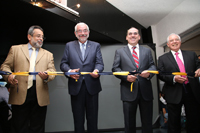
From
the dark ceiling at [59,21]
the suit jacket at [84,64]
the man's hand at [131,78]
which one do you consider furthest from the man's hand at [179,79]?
the dark ceiling at [59,21]

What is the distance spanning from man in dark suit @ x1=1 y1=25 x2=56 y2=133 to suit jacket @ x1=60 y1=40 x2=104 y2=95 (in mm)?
331

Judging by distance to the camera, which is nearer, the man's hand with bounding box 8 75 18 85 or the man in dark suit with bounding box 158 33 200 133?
the man's hand with bounding box 8 75 18 85

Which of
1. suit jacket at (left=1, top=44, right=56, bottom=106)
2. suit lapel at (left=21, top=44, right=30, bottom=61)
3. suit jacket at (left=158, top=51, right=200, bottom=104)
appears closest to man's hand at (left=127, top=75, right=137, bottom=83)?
suit jacket at (left=158, top=51, right=200, bottom=104)

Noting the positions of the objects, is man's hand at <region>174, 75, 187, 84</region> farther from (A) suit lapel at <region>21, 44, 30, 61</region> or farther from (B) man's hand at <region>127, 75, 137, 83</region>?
(A) suit lapel at <region>21, 44, 30, 61</region>

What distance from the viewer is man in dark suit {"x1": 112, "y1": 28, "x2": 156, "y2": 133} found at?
6.99ft

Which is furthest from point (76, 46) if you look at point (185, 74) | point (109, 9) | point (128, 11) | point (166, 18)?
point (166, 18)

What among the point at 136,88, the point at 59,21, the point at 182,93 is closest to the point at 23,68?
the point at 59,21

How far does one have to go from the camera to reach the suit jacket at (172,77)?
2314 mm

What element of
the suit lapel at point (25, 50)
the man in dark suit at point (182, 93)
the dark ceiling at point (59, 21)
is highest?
the dark ceiling at point (59, 21)

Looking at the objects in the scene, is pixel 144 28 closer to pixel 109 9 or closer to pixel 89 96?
pixel 109 9

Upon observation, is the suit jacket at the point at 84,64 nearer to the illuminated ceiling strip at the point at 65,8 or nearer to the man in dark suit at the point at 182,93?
the illuminated ceiling strip at the point at 65,8

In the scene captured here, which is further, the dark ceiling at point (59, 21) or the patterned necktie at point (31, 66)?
the dark ceiling at point (59, 21)

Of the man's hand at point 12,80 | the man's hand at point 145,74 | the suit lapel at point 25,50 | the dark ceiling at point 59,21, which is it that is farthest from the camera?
the dark ceiling at point 59,21

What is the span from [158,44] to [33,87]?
500 cm
